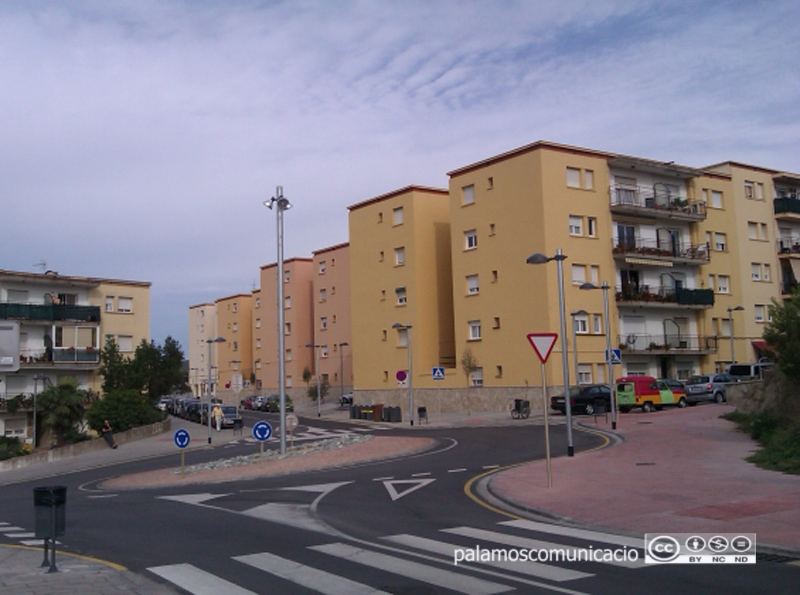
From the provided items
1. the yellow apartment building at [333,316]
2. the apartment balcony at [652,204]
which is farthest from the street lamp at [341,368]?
the apartment balcony at [652,204]

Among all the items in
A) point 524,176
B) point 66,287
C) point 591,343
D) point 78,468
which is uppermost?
point 524,176

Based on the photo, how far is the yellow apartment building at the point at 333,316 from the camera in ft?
226

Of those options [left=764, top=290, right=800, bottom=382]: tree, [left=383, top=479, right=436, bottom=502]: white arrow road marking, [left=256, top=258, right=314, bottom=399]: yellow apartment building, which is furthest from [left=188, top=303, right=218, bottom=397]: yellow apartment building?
[left=383, top=479, right=436, bottom=502]: white arrow road marking

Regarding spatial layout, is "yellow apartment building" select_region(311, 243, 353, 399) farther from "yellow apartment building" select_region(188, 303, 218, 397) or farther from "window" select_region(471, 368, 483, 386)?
"yellow apartment building" select_region(188, 303, 218, 397)

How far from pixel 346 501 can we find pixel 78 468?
19.5 m

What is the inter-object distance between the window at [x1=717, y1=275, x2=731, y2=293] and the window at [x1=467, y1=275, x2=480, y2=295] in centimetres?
1787

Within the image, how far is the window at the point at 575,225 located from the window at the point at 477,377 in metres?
10.1

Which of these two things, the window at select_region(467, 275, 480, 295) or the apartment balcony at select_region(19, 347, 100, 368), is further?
the window at select_region(467, 275, 480, 295)

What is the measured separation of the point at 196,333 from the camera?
108750 mm

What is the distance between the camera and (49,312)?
155 feet

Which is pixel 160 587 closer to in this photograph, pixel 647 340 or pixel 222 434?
pixel 222 434

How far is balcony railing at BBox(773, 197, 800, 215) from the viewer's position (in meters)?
57.8

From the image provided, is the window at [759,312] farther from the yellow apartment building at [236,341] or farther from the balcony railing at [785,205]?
Answer: the yellow apartment building at [236,341]

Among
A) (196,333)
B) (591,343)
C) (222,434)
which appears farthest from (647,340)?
(196,333)
